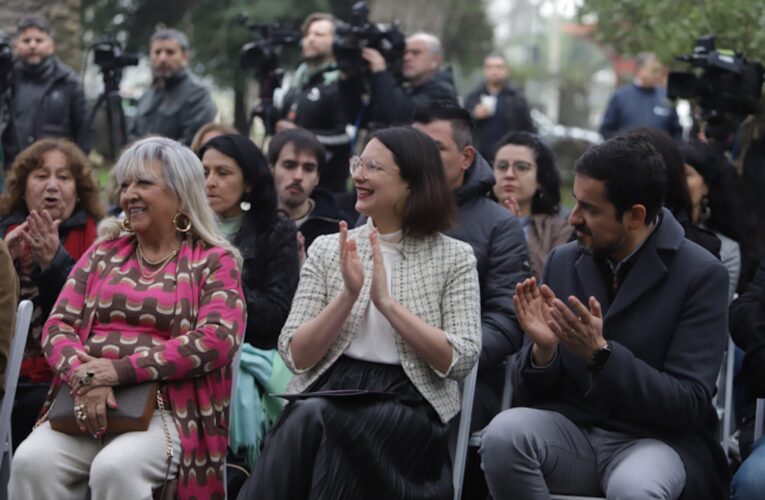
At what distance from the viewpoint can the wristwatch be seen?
12.5ft

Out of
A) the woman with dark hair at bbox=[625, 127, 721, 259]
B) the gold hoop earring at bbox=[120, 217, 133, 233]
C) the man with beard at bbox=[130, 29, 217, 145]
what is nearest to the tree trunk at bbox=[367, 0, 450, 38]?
the man with beard at bbox=[130, 29, 217, 145]

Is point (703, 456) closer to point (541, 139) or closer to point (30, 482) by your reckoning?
point (30, 482)

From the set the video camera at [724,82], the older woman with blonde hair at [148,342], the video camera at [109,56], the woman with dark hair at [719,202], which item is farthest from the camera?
the video camera at [109,56]

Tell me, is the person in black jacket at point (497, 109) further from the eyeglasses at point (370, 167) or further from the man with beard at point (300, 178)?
the eyeglasses at point (370, 167)

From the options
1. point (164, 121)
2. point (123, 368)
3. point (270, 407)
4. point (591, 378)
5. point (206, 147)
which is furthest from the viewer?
point (164, 121)

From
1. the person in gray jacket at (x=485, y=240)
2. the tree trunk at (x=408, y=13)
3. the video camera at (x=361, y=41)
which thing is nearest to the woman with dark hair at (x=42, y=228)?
the person in gray jacket at (x=485, y=240)

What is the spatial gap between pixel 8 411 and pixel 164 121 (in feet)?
13.6

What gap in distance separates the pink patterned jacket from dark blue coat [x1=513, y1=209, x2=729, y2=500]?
1.05 meters

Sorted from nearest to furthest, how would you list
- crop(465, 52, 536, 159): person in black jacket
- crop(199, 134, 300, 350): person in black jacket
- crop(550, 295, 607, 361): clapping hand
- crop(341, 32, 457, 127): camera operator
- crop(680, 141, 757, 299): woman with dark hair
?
crop(550, 295, 607, 361): clapping hand
crop(199, 134, 300, 350): person in black jacket
crop(680, 141, 757, 299): woman with dark hair
crop(341, 32, 457, 127): camera operator
crop(465, 52, 536, 159): person in black jacket

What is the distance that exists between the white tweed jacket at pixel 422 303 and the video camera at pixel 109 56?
13.2 ft

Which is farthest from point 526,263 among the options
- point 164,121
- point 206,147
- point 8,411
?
point 164,121

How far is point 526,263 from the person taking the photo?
4.99 m

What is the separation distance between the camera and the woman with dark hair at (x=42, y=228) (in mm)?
5008

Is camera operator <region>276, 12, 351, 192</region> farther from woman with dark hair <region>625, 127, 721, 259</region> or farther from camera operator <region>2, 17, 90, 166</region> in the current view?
woman with dark hair <region>625, 127, 721, 259</region>
